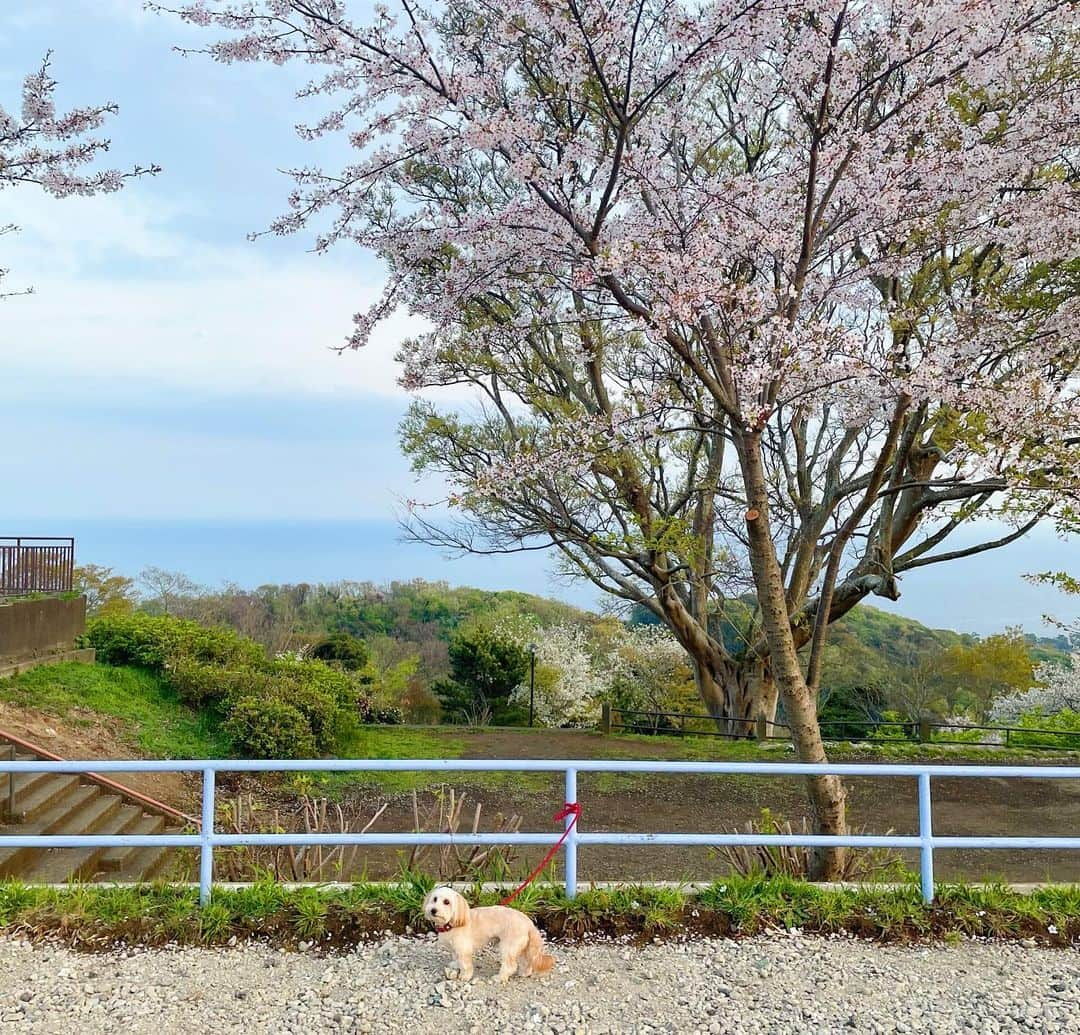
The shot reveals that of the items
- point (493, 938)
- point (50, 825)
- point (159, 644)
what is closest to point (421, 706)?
point (159, 644)

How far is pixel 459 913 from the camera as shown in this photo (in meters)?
3.66

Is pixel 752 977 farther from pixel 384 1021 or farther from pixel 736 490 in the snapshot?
pixel 736 490

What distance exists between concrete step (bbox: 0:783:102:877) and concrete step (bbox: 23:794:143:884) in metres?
0.09

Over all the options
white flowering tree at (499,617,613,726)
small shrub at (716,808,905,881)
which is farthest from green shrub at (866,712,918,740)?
small shrub at (716,808,905,881)

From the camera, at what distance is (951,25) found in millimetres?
→ 5793

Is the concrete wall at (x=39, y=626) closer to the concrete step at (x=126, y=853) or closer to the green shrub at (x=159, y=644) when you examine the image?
the green shrub at (x=159, y=644)

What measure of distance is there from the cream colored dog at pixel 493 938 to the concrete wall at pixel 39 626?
1318cm

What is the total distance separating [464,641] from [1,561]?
11231mm

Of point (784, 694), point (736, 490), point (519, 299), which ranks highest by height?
point (519, 299)

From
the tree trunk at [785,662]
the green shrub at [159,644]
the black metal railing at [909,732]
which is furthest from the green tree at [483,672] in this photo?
the tree trunk at [785,662]

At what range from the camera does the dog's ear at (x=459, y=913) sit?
3625 mm

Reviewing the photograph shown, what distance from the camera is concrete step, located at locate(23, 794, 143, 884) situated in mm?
7229

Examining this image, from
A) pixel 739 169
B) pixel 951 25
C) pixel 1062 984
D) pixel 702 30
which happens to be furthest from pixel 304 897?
pixel 739 169

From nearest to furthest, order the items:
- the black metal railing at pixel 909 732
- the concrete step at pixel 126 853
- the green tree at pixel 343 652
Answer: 1. the concrete step at pixel 126 853
2. the black metal railing at pixel 909 732
3. the green tree at pixel 343 652
